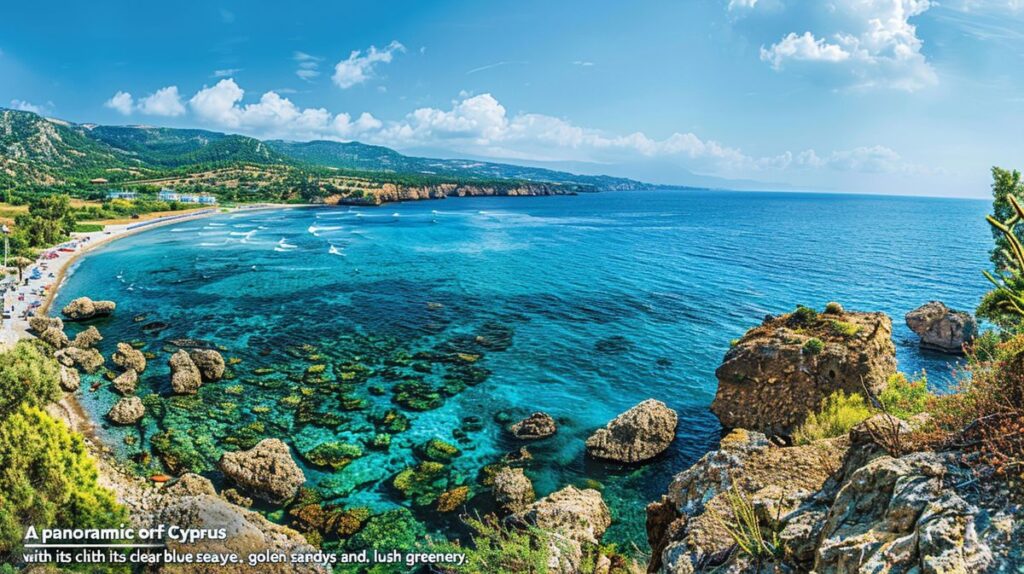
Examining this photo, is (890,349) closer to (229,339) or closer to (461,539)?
(461,539)

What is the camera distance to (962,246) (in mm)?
100625

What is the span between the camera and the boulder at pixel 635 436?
26422 millimetres

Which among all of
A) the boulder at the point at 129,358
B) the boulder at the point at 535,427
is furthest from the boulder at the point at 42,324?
the boulder at the point at 535,427

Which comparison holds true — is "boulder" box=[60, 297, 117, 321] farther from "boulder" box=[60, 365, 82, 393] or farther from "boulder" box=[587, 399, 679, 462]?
"boulder" box=[587, 399, 679, 462]

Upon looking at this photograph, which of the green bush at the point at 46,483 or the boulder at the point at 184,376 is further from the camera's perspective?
the boulder at the point at 184,376

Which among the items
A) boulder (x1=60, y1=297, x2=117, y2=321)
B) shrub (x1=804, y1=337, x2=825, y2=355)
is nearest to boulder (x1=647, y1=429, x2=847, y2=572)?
shrub (x1=804, y1=337, x2=825, y2=355)

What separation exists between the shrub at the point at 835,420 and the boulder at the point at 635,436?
702cm

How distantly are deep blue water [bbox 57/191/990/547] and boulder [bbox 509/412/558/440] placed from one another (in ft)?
2.25

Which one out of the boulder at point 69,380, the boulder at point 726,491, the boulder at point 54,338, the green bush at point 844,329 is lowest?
the boulder at point 69,380

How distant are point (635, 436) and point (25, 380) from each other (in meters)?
32.5

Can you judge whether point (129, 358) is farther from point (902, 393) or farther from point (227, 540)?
point (902, 393)

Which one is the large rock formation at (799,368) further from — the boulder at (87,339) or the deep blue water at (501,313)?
the boulder at (87,339)

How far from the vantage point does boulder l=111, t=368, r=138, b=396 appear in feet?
107


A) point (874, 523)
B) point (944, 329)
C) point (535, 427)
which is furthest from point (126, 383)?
point (944, 329)
